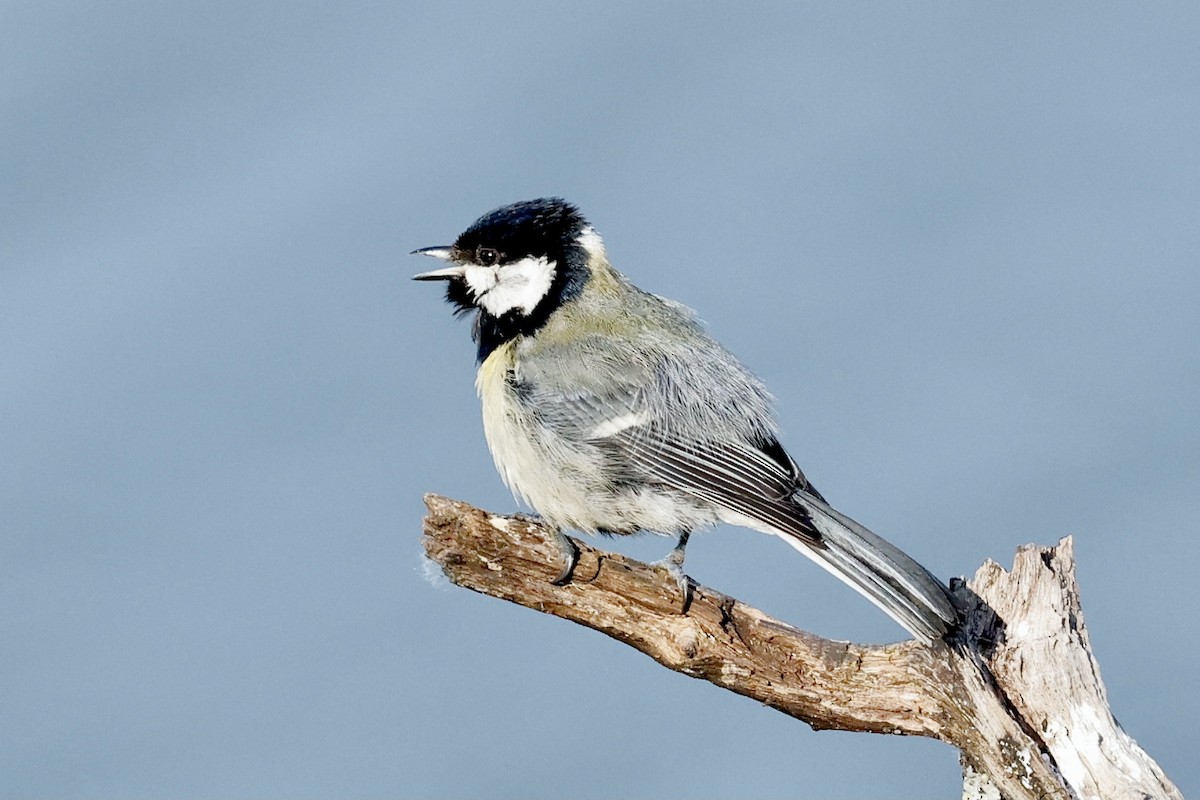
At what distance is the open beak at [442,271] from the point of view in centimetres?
467

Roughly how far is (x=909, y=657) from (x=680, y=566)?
2.39 ft

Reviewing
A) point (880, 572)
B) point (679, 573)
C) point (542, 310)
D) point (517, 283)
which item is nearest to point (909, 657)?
point (880, 572)

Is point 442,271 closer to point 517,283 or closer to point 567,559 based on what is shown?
point 517,283

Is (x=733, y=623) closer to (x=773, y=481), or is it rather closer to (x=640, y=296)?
(x=773, y=481)

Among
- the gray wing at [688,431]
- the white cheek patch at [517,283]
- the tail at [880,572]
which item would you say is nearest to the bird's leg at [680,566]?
the gray wing at [688,431]

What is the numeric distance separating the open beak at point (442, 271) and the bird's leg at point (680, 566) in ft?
3.89

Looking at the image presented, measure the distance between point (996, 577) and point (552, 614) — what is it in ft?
3.99

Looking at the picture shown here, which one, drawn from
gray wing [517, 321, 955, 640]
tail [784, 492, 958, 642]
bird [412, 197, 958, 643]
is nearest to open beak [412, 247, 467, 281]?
bird [412, 197, 958, 643]

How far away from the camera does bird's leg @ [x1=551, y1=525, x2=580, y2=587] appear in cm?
390

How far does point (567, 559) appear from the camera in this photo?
392 cm

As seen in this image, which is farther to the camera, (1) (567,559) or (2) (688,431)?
(2) (688,431)

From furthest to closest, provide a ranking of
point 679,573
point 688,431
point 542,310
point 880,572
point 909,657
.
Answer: point 542,310
point 688,431
point 679,573
point 880,572
point 909,657

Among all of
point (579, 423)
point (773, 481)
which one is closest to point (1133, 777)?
point (773, 481)

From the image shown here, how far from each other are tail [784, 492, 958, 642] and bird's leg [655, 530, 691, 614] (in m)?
0.32
